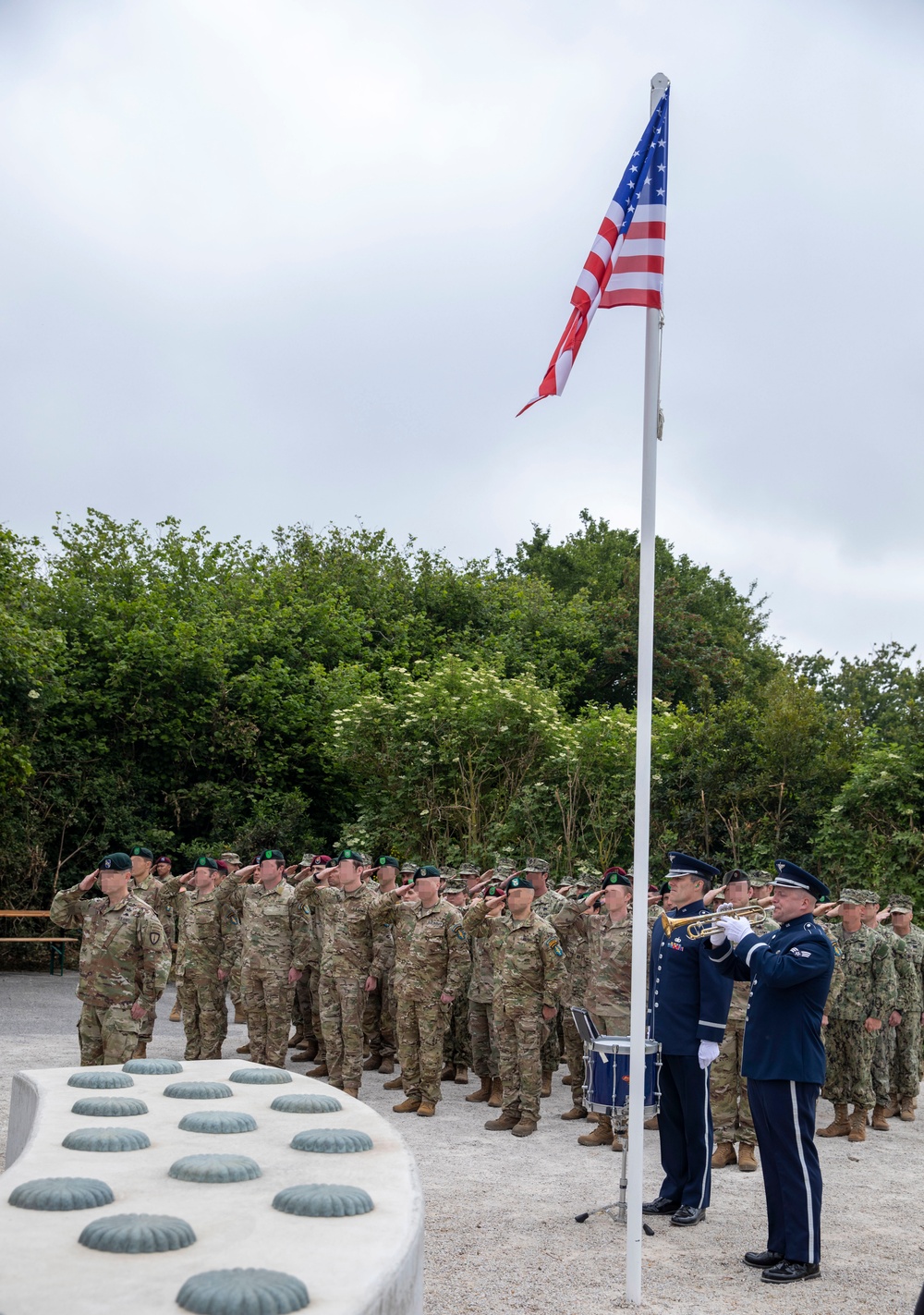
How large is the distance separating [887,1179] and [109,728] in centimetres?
1862

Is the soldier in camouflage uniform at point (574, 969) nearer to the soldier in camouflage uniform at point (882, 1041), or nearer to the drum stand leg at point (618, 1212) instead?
the soldier in camouflage uniform at point (882, 1041)

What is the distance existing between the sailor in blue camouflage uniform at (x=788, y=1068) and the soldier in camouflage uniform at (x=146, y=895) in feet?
11.9

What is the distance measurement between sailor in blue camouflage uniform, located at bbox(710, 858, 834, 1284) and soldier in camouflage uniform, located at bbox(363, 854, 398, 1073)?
6.18 metres

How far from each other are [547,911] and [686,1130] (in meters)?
4.86

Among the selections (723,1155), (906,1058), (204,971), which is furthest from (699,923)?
(204,971)

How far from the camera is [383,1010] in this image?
12.0 metres

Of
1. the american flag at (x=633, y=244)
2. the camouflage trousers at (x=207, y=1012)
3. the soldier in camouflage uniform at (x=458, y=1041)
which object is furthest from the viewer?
the soldier in camouflage uniform at (x=458, y=1041)

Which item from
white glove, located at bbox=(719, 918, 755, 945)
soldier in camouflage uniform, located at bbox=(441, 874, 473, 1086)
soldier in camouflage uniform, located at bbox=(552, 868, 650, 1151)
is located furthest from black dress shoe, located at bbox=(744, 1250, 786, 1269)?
soldier in camouflage uniform, located at bbox=(441, 874, 473, 1086)

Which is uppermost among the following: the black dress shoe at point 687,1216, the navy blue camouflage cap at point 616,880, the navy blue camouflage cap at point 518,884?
the navy blue camouflage cap at point 616,880

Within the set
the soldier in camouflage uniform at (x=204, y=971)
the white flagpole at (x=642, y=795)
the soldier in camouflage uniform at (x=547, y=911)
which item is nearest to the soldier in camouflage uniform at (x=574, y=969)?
the soldier in camouflage uniform at (x=547, y=911)

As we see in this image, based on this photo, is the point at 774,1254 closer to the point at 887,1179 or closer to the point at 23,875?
the point at 887,1179

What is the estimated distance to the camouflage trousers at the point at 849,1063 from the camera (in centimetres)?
945

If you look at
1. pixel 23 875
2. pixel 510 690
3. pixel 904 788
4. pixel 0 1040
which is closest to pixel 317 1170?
pixel 0 1040

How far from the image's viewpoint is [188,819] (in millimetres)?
23891
